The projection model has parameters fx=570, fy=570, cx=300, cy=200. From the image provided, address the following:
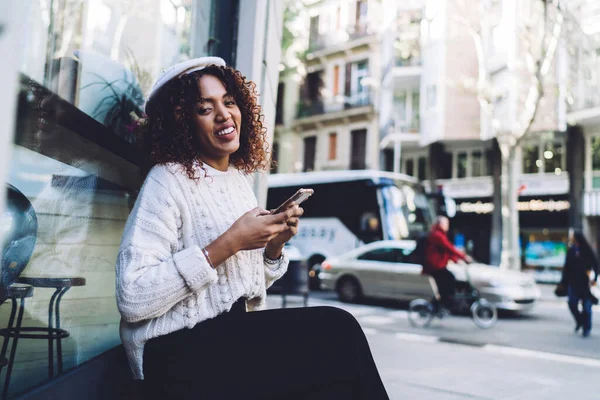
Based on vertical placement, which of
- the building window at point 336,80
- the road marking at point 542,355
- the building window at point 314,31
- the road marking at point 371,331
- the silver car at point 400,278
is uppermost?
the building window at point 314,31

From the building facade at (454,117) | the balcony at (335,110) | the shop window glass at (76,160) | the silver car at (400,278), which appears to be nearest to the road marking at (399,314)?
the silver car at (400,278)

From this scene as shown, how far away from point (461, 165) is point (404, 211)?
12.0 meters

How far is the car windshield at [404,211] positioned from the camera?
1439 cm

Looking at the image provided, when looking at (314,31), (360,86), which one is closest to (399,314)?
(360,86)

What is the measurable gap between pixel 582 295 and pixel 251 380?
837 cm

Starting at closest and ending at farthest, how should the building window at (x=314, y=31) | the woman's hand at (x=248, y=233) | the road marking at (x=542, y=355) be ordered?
1. the woman's hand at (x=248, y=233)
2. the road marking at (x=542, y=355)
3. the building window at (x=314, y=31)

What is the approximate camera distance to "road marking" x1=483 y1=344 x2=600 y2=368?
20.8ft

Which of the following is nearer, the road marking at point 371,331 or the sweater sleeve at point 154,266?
the sweater sleeve at point 154,266

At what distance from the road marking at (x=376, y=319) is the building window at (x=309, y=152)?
832 inches

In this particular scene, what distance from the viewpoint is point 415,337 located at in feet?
26.6

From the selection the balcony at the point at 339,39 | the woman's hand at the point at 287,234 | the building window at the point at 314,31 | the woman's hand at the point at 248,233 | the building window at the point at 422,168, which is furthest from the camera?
the building window at the point at 314,31

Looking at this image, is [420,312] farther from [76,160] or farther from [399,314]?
[76,160]

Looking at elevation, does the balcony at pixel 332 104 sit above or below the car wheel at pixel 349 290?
above

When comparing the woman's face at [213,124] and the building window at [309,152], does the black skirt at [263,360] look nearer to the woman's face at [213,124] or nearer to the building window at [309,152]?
the woman's face at [213,124]
